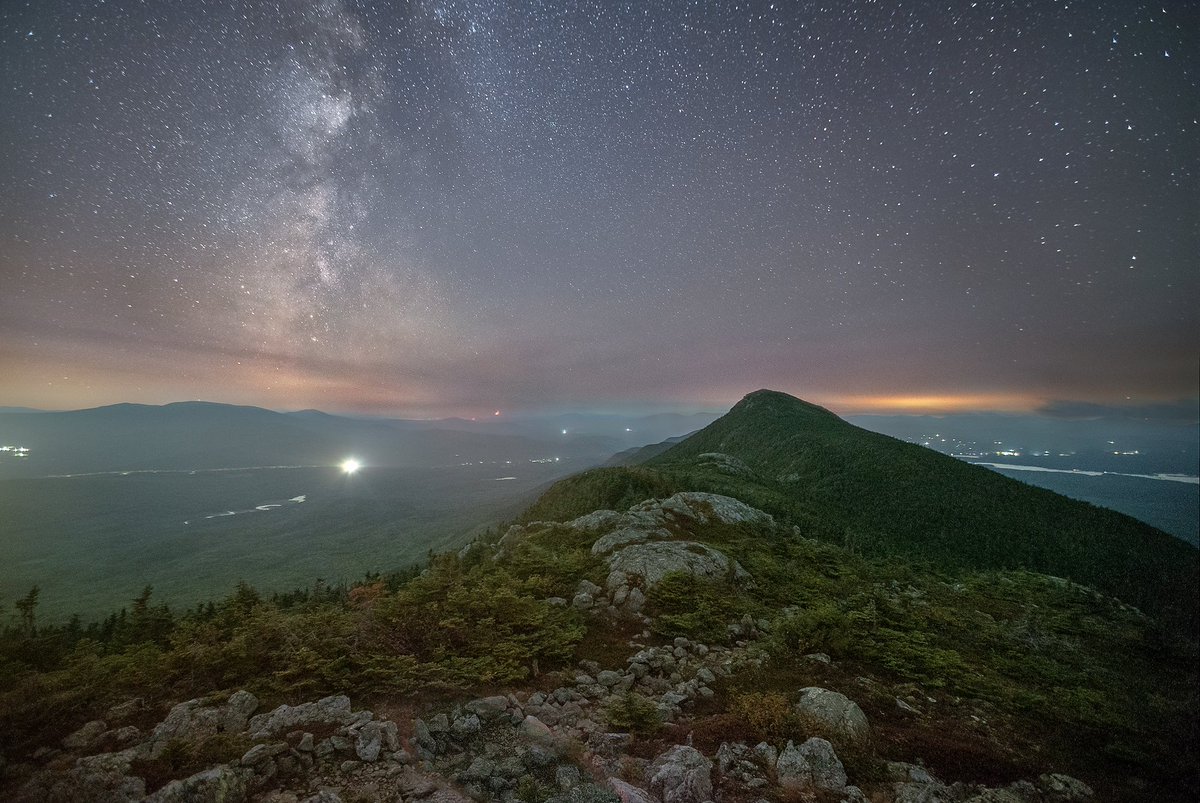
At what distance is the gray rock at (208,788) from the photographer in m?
6.59

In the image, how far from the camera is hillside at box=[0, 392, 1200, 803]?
25.5 feet

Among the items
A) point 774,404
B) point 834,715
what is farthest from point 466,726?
point 774,404

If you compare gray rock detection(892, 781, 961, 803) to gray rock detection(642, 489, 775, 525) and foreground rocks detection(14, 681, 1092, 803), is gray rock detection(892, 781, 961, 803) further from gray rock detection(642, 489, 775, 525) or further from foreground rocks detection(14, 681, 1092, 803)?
gray rock detection(642, 489, 775, 525)

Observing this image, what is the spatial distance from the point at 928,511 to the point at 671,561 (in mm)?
77473

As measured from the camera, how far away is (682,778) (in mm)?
8023

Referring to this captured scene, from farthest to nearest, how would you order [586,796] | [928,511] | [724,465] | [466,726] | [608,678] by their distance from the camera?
[928,511] → [724,465] → [608,678] → [466,726] → [586,796]

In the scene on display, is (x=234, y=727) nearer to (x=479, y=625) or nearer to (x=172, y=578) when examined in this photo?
(x=479, y=625)

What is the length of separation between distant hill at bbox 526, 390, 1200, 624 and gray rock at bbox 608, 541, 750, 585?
16.8 meters

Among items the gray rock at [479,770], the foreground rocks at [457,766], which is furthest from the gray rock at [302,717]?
the gray rock at [479,770]

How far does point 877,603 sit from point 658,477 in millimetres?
25573

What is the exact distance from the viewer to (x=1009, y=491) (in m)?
85.2

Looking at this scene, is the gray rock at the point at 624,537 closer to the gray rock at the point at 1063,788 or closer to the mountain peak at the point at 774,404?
the gray rock at the point at 1063,788

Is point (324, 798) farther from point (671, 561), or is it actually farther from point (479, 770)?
point (671, 561)

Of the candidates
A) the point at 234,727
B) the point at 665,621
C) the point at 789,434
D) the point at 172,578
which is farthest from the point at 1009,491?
the point at 172,578
